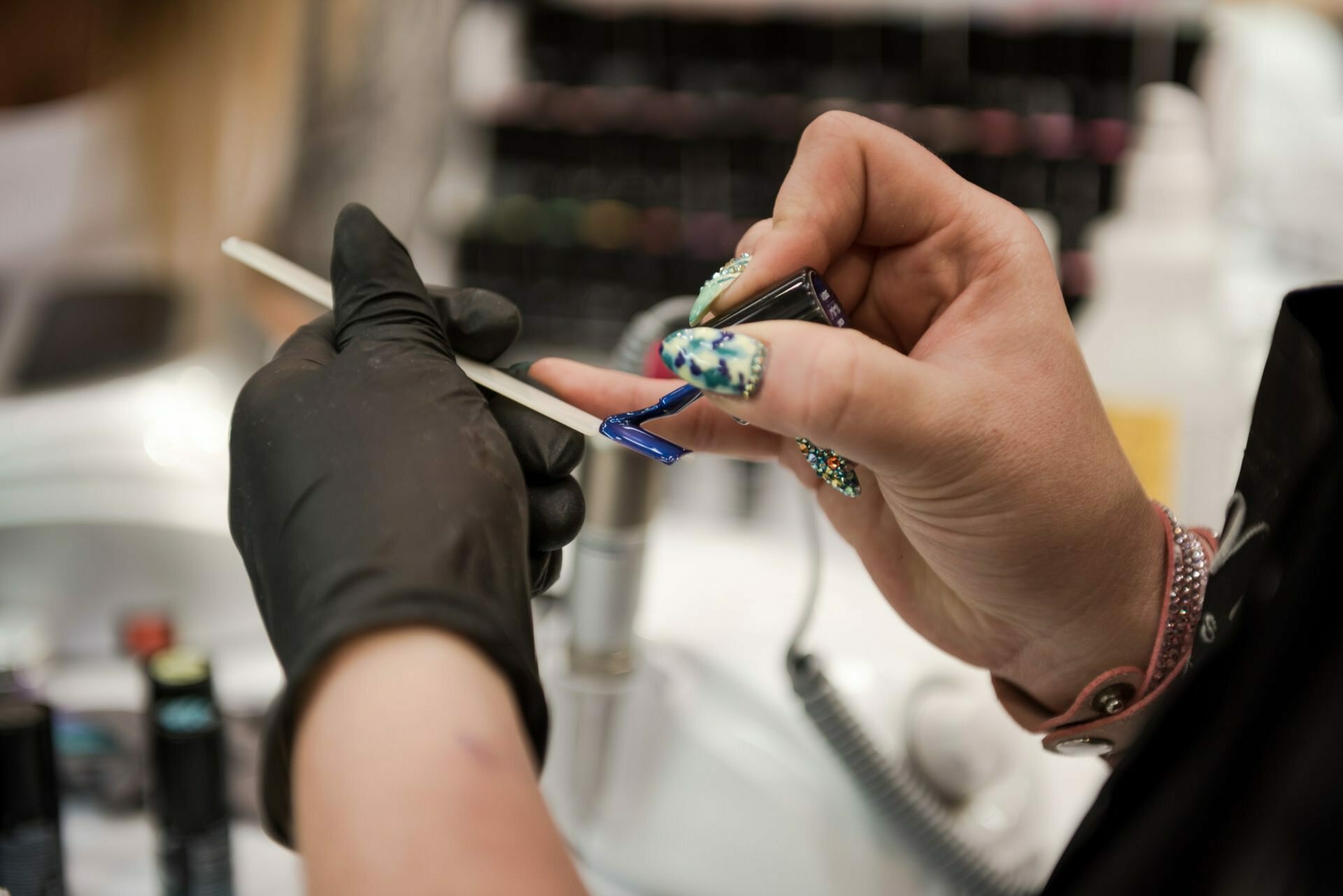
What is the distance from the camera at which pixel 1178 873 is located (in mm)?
277

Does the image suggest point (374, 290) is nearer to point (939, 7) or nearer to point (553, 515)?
point (553, 515)

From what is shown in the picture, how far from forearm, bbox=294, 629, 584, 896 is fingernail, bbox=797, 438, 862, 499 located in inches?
7.8

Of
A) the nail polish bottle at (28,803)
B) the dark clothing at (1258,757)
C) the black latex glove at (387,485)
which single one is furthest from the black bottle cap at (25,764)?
the dark clothing at (1258,757)

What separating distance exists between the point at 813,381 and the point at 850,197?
138mm

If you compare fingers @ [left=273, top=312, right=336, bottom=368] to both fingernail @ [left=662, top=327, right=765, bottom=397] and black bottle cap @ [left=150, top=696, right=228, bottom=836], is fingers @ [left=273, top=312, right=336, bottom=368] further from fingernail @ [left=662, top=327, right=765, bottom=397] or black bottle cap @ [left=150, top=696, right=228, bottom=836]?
black bottle cap @ [left=150, top=696, right=228, bottom=836]

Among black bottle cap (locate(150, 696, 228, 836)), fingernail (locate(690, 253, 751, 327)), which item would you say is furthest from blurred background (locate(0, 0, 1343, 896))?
fingernail (locate(690, 253, 751, 327))

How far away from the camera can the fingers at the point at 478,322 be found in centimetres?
44

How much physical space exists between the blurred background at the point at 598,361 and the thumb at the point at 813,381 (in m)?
0.18

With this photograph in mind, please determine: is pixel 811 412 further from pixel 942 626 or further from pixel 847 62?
pixel 847 62

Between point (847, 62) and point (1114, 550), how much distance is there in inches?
41.0

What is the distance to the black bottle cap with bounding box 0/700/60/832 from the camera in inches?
21.4

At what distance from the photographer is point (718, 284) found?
429 millimetres

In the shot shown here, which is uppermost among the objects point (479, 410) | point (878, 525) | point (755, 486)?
point (479, 410)

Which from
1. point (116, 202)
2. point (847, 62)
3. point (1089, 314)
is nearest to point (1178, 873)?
point (1089, 314)
